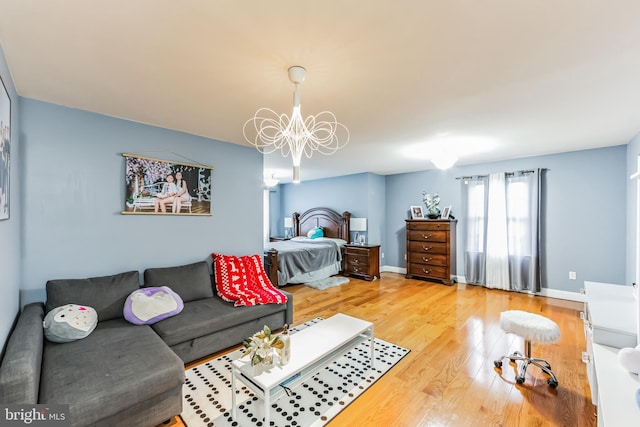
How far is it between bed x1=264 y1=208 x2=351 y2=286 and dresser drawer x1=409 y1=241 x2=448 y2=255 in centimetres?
140

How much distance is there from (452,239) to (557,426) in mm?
3712

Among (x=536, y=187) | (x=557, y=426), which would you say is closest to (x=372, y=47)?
(x=557, y=426)

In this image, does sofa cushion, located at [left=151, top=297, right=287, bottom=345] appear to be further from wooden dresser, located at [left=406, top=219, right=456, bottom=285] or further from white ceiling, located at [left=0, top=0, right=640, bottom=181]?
wooden dresser, located at [left=406, top=219, right=456, bottom=285]

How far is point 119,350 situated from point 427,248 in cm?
485

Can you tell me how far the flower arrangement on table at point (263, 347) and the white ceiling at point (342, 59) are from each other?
1681 mm

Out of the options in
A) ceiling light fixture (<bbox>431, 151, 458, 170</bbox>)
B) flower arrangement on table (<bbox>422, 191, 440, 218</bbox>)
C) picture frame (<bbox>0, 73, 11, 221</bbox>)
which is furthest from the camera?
flower arrangement on table (<bbox>422, 191, 440, 218</bbox>)

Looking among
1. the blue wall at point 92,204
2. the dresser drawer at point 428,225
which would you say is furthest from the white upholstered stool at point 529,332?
the blue wall at point 92,204

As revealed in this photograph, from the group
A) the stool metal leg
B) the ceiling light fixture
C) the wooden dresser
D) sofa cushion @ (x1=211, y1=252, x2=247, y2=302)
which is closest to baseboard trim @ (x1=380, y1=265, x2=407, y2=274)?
the wooden dresser

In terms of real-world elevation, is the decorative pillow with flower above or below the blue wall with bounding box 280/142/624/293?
below

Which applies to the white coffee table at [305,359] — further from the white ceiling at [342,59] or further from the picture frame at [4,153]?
the white ceiling at [342,59]

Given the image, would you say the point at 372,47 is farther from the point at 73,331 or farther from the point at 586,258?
the point at 586,258

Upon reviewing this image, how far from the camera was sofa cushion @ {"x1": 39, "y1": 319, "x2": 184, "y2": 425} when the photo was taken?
54.4 inches

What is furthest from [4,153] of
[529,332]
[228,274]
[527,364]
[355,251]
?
[355,251]

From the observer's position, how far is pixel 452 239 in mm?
5168
